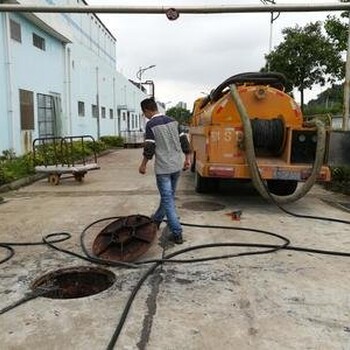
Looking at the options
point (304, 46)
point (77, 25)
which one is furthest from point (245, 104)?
point (77, 25)

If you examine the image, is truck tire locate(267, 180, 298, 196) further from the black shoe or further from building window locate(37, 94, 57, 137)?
building window locate(37, 94, 57, 137)

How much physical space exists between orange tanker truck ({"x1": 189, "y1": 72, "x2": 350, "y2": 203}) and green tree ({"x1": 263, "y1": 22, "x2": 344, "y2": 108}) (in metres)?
12.6

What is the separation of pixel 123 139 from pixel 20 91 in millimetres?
15959

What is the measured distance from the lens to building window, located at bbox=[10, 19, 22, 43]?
49.0 feet

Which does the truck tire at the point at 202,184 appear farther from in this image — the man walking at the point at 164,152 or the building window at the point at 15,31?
the building window at the point at 15,31

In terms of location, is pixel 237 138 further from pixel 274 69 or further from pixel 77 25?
pixel 77 25

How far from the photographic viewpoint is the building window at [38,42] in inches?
687

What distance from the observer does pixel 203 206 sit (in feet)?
28.1

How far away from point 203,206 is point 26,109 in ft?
31.5

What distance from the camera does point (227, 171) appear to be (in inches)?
326

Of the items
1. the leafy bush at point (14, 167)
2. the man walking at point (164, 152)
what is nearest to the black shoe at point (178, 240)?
the man walking at point (164, 152)

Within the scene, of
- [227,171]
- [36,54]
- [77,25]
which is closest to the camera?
[227,171]

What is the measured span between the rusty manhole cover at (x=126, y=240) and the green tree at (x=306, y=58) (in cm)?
1660

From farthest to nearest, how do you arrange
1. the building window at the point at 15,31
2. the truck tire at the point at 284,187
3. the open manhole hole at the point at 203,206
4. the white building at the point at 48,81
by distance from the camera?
the building window at the point at 15,31, the white building at the point at 48,81, the truck tire at the point at 284,187, the open manhole hole at the point at 203,206
